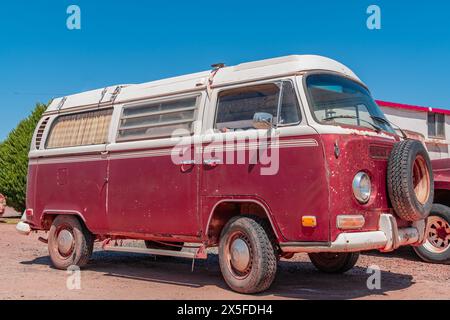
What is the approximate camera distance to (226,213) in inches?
272

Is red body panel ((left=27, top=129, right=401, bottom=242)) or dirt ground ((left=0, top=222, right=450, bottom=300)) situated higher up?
red body panel ((left=27, top=129, right=401, bottom=242))

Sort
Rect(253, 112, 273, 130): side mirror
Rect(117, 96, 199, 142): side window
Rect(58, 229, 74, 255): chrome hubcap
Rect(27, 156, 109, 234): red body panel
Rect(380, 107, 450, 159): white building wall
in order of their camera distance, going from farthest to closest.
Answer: Rect(380, 107, 450, 159): white building wall
Rect(58, 229, 74, 255): chrome hubcap
Rect(27, 156, 109, 234): red body panel
Rect(117, 96, 199, 142): side window
Rect(253, 112, 273, 130): side mirror

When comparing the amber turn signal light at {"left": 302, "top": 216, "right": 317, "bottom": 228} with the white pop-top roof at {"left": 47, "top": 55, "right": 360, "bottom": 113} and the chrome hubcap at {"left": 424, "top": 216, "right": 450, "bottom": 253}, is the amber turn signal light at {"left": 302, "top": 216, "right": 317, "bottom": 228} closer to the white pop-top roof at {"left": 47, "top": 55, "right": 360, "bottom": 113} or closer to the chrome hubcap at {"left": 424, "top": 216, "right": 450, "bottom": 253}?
the white pop-top roof at {"left": 47, "top": 55, "right": 360, "bottom": 113}

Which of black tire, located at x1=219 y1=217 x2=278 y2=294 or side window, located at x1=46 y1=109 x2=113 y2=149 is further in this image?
side window, located at x1=46 y1=109 x2=113 y2=149

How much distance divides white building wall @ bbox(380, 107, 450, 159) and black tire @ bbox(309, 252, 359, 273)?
31.1 ft

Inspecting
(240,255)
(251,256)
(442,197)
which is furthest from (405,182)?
(442,197)

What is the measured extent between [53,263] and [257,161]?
4652 mm

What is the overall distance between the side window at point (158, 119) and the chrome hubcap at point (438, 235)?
189 inches

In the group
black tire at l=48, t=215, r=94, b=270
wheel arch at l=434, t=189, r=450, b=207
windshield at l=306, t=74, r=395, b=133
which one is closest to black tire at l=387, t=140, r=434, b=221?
windshield at l=306, t=74, r=395, b=133

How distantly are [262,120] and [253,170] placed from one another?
0.63 metres

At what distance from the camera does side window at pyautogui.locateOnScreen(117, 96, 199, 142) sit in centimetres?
725

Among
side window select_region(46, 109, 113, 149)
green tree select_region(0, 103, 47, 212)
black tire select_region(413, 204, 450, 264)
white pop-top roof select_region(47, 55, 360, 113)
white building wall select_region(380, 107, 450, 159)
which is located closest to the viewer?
white pop-top roof select_region(47, 55, 360, 113)

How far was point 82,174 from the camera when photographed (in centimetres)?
848

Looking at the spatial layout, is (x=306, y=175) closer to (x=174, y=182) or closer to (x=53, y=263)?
(x=174, y=182)
